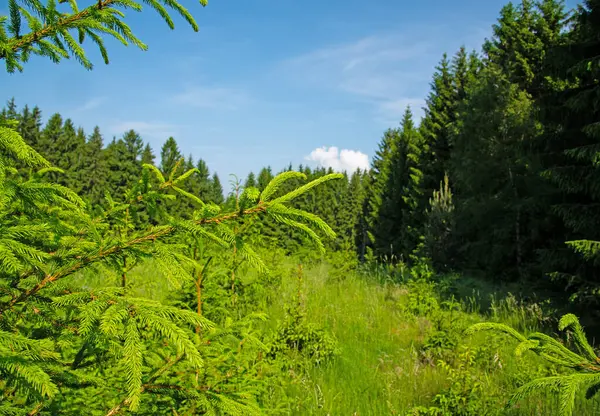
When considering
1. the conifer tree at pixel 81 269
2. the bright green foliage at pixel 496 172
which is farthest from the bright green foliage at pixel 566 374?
the bright green foliage at pixel 496 172

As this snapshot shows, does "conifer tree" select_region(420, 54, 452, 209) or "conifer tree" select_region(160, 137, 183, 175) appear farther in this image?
"conifer tree" select_region(160, 137, 183, 175)

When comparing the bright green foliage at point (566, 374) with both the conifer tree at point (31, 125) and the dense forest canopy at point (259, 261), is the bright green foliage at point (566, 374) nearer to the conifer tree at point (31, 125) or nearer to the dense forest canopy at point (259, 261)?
the dense forest canopy at point (259, 261)

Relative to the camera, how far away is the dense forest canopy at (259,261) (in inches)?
55.0

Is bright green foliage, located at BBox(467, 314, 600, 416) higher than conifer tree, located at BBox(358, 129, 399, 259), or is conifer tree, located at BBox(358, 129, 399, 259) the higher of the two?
conifer tree, located at BBox(358, 129, 399, 259)

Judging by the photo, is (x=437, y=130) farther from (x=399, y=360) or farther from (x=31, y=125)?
(x=31, y=125)

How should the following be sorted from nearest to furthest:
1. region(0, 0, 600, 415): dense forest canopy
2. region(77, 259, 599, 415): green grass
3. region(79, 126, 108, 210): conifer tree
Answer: region(0, 0, 600, 415): dense forest canopy → region(77, 259, 599, 415): green grass → region(79, 126, 108, 210): conifer tree

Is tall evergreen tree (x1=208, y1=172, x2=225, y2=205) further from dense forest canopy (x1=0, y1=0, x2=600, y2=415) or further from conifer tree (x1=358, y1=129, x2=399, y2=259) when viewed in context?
dense forest canopy (x1=0, y1=0, x2=600, y2=415)

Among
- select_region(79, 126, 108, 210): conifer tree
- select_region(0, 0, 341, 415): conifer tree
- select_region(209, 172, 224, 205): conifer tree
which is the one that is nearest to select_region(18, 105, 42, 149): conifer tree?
select_region(79, 126, 108, 210): conifer tree

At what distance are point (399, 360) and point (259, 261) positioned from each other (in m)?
4.08

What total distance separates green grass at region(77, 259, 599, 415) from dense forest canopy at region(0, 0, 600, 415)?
5 centimetres

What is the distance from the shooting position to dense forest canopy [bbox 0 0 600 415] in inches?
55.0

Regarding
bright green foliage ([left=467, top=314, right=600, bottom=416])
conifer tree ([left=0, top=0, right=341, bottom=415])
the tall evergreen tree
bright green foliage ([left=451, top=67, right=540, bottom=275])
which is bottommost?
bright green foliage ([left=467, top=314, right=600, bottom=416])

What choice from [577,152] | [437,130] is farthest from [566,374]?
[437,130]

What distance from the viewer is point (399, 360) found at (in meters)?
4.83
